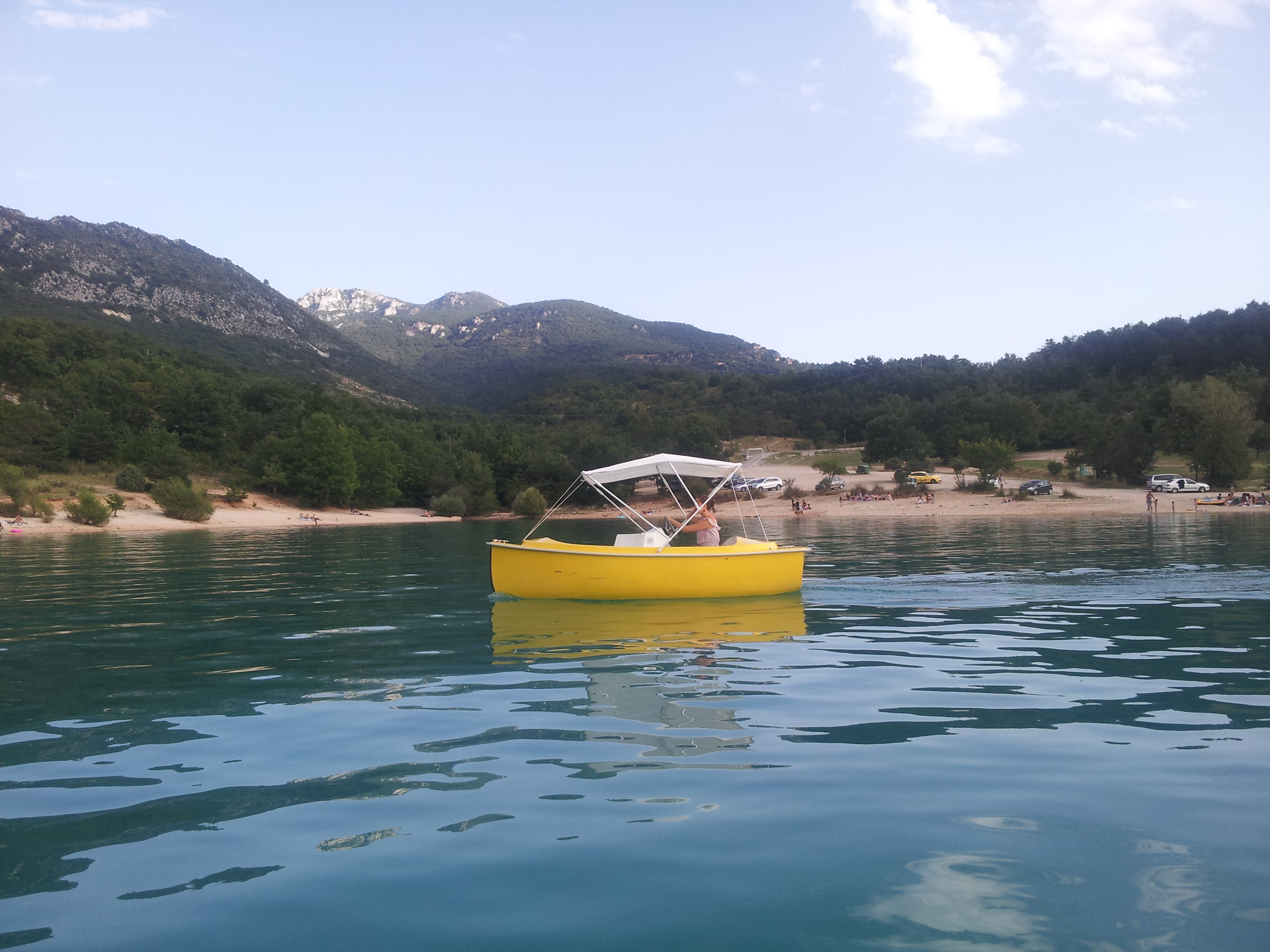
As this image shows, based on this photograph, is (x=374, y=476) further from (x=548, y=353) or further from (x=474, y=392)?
(x=548, y=353)

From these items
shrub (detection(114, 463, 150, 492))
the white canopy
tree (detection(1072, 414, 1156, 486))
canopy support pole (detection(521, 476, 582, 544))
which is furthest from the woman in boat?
tree (detection(1072, 414, 1156, 486))

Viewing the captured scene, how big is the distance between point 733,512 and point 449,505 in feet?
83.3

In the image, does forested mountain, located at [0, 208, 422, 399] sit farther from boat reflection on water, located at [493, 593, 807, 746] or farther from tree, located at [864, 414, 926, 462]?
boat reflection on water, located at [493, 593, 807, 746]

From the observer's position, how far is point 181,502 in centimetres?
5725

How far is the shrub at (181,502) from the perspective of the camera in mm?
57250

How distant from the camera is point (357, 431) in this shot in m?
84.2

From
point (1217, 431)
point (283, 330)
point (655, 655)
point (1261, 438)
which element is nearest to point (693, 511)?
point (655, 655)

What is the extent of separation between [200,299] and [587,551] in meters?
142


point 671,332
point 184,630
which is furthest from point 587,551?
point 671,332

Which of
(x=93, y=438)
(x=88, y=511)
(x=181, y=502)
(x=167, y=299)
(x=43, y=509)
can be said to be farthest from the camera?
(x=167, y=299)

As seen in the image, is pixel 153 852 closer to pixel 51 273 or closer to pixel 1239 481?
pixel 1239 481

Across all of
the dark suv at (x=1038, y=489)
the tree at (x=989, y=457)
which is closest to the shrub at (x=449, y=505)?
the tree at (x=989, y=457)

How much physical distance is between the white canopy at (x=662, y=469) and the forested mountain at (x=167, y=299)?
10585 cm

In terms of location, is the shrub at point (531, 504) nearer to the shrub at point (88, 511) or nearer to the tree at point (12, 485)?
the shrub at point (88, 511)
